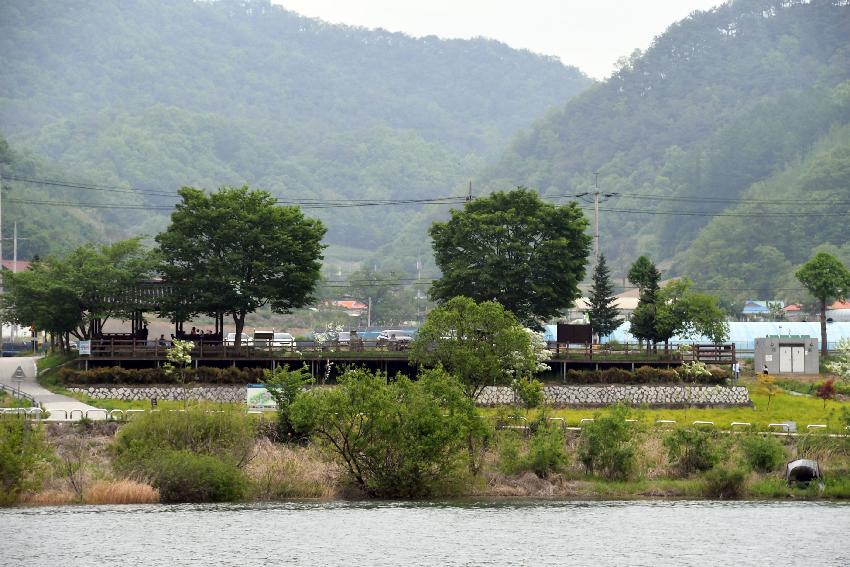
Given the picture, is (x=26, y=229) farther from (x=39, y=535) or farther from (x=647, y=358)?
(x=39, y=535)

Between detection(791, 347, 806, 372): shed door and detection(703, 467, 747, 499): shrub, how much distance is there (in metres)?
34.1

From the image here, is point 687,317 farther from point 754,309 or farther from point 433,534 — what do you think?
point 754,309

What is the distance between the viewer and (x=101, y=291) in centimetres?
8025

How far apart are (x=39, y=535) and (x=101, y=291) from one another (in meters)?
38.3

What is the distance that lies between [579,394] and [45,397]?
29104mm

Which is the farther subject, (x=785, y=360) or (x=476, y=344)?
(x=785, y=360)

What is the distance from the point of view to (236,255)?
81312 millimetres

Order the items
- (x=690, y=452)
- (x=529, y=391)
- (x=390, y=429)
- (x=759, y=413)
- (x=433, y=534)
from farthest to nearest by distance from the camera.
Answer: (x=759, y=413)
(x=529, y=391)
(x=690, y=452)
(x=390, y=429)
(x=433, y=534)

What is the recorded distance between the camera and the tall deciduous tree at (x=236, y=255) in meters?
81.2

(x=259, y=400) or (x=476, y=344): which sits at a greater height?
(x=476, y=344)

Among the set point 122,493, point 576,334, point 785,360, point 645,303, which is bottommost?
point 122,493

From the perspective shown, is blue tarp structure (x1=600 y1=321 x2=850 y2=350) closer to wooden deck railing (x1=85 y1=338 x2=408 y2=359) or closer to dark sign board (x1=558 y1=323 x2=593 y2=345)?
dark sign board (x1=558 y1=323 x2=593 y2=345)

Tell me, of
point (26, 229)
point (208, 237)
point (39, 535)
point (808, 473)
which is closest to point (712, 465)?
point (808, 473)

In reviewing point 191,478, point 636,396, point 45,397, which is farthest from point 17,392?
point 636,396
